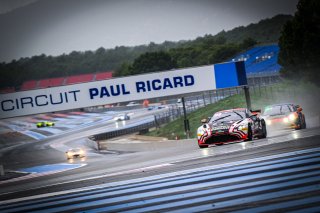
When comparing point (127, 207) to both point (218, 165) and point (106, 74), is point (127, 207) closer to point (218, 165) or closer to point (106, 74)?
point (218, 165)

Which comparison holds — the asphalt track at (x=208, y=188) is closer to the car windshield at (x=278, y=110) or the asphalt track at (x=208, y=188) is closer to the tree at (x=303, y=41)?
the car windshield at (x=278, y=110)

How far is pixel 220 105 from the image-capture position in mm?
44688

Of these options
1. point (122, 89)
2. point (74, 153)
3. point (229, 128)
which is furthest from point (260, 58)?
point (229, 128)

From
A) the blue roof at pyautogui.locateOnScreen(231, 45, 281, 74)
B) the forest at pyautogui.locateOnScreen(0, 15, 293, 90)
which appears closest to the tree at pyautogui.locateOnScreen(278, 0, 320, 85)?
the blue roof at pyautogui.locateOnScreen(231, 45, 281, 74)

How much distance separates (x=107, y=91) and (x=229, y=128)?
36.2 feet

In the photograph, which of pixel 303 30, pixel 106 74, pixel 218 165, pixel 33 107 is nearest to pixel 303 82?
pixel 303 30

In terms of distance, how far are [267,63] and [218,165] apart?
85740 mm

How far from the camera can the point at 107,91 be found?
25781 millimetres

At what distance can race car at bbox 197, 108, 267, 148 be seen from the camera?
16016 millimetres

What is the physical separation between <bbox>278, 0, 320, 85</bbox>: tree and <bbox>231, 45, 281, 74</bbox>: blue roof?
4374 cm

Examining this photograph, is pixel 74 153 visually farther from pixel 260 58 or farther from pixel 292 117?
pixel 260 58

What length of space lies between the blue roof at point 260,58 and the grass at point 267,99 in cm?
4521

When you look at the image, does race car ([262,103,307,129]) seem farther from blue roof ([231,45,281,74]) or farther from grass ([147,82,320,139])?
blue roof ([231,45,281,74])

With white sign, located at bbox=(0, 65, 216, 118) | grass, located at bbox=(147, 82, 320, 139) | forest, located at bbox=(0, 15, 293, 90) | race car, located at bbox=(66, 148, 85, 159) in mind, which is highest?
forest, located at bbox=(0, 15, 293, 90)
